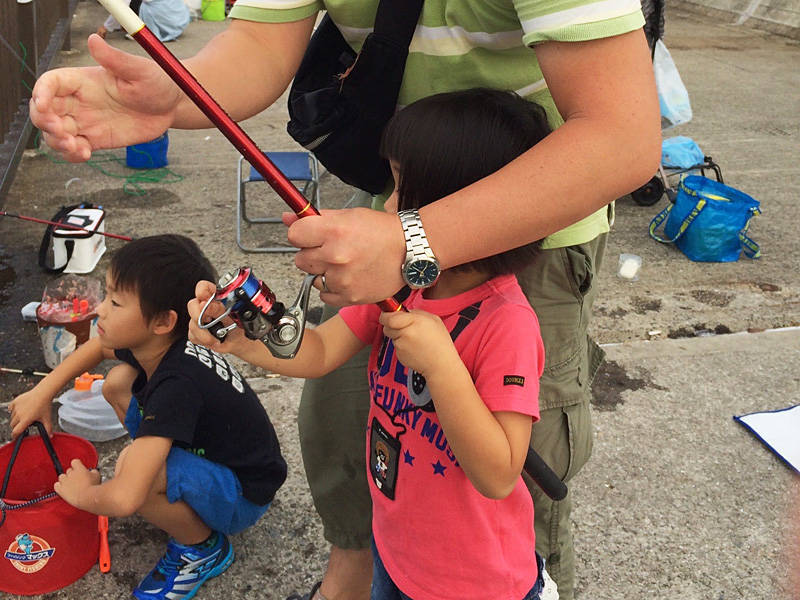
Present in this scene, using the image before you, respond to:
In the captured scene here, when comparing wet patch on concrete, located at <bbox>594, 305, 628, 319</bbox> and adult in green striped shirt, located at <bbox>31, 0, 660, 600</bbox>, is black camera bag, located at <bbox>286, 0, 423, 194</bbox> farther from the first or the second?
wet patch on concrete, located at <bbox>594, 305, 628, 319</bbox>

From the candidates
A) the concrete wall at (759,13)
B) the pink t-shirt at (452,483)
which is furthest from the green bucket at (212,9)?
the pink t-shirt at (452,483)

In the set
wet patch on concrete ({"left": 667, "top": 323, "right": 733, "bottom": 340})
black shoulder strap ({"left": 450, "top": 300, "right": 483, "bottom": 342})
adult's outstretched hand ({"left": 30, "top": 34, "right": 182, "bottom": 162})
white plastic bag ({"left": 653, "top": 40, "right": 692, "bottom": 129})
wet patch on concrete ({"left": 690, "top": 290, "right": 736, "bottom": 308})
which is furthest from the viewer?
white plastic bag ({"left": 653, "top": 40, "right": 692, "bottom": 129})

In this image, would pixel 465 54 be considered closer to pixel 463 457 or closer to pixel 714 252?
pixel 463 457

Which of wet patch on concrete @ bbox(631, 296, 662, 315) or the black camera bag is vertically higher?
the black camera bag

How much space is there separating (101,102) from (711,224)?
13.2 ft

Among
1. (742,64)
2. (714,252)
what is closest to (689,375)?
(714,252)

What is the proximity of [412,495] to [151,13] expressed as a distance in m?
8.91

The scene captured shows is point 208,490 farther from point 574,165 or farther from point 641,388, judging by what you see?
point 641,388

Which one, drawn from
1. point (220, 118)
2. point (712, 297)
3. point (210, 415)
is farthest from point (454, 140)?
point (712, 297)

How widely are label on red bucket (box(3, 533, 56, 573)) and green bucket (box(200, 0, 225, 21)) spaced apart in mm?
9810

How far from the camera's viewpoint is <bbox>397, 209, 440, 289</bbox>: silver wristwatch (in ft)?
4.02

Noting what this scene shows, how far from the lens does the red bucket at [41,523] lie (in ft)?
7.25

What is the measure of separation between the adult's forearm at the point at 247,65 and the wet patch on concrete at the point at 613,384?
2129mm

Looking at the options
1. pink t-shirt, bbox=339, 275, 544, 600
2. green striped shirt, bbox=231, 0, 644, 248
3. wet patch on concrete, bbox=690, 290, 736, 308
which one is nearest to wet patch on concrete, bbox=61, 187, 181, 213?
wet patch on concrete, bbox=690, 290, 736, 308
